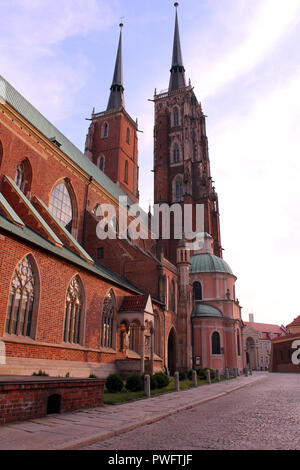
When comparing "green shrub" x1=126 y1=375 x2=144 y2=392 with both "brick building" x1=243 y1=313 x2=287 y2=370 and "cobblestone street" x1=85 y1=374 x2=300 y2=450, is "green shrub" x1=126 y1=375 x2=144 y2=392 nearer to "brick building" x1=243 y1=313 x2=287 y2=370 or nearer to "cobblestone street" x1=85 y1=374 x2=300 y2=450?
"cobblestone street" x1=85 y1=374 x2=300 y2=450

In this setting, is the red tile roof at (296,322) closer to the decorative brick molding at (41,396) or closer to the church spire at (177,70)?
the church spire at (177,70)

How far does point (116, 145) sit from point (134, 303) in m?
29.4

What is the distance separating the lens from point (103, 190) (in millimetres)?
29062

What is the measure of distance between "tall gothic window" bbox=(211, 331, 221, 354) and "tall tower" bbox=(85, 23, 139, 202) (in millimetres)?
18488

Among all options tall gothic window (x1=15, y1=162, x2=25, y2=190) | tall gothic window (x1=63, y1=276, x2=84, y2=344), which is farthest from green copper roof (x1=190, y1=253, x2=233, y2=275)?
tall gothic window (x1=63, y1=276, x2=84, y2=344)

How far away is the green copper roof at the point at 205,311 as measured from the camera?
37800 millimetres

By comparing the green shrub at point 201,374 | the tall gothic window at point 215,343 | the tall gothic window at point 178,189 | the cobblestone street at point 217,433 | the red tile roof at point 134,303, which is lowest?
the green shrub at point 201,374

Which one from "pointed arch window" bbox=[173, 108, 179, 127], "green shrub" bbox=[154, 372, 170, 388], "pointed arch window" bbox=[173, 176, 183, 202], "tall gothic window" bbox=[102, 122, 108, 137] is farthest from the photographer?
"pointed arch window" bbox=[173, 108, 179, 127]

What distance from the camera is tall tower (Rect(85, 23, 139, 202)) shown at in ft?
147

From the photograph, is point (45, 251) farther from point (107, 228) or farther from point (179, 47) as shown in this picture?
point (179, 47)

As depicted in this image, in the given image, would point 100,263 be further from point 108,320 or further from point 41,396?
point 41,396

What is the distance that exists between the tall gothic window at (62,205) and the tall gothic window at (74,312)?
796 cm

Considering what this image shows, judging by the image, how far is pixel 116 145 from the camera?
149 ft

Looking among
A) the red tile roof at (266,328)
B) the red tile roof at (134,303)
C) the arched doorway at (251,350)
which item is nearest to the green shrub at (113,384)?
the red tile roof at (134,303)
